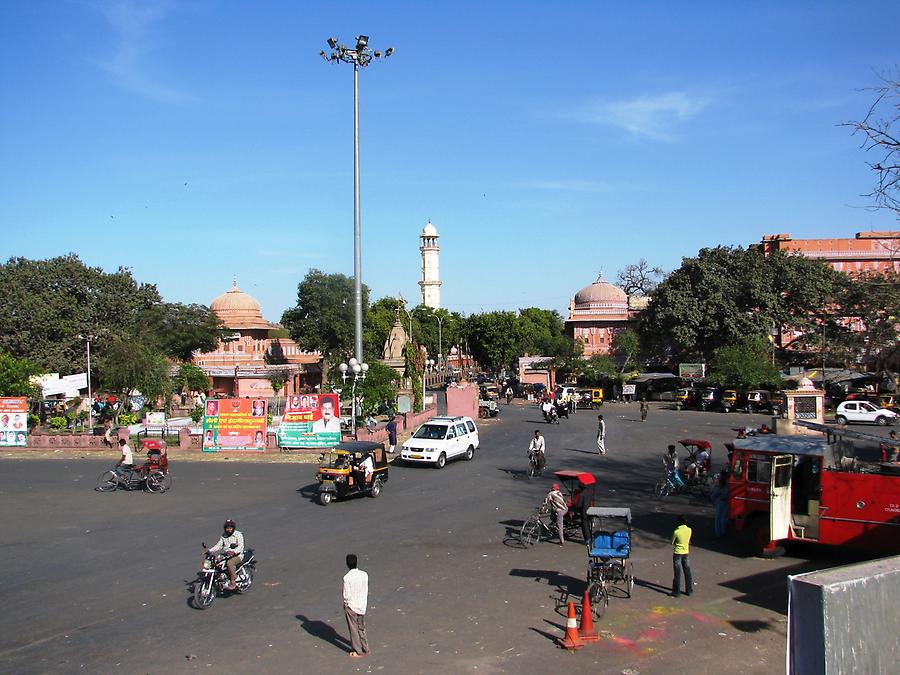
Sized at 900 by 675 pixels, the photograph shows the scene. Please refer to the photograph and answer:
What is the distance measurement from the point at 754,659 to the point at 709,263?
2124 inches

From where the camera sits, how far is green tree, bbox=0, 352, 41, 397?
36.7 meters

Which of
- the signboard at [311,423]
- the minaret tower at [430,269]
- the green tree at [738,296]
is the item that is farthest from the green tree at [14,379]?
the minaret tower at [430,269]

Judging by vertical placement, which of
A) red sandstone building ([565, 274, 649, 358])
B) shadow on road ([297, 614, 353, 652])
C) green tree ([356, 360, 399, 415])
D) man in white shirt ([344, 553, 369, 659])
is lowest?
shadow on road ([297, 614, 353, 652])

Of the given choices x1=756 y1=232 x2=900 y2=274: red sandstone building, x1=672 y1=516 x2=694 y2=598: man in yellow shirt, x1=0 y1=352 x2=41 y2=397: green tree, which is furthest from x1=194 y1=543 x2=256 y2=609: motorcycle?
x1=756 y1=232 x2=900 y2=274: red sandstone building

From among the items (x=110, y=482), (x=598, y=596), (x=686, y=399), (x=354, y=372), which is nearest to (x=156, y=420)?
(x=354, y=372)

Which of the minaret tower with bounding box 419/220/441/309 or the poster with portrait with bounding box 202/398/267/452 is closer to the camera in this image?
the poster with portrait with bounding box 202/398/267/452

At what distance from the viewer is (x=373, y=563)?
44.3ft

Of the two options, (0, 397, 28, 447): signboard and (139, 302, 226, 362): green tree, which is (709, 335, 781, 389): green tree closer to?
(0, 397, 28, 447): signboard

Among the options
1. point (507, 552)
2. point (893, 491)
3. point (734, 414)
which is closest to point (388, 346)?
point (734, 414)

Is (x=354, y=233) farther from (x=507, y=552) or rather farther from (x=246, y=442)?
(x=507, y=552)

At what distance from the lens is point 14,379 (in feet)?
122

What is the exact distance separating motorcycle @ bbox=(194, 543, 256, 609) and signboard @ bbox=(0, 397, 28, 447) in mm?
23348

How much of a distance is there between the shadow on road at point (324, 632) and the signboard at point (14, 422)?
25648 mm

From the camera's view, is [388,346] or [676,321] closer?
[388,346]
